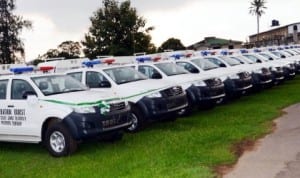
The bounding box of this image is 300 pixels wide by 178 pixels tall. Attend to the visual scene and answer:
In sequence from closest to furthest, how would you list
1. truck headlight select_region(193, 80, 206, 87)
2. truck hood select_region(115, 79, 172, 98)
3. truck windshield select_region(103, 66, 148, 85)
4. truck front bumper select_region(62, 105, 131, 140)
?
truck front bumper select_region(62, 105, 131, 140)
truck hood select_region(115, 79, 172, 98)
truck windshield select_region(103, 66, 148, 85)
truck headlight select_region(193, 80, 206, 87)

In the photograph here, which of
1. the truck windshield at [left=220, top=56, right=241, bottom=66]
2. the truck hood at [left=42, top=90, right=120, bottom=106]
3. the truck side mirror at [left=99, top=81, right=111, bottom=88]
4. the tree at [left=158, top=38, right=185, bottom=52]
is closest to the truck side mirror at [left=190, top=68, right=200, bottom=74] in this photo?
the truck windshield at [left=220, top=56, right=241, bottom=66]

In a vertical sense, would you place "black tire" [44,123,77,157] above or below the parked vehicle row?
below

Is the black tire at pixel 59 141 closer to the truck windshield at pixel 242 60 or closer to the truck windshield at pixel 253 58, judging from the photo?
the truck windshield at pixel 242 60

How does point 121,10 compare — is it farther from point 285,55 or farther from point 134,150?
point 134,150

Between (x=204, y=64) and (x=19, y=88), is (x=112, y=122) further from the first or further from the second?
(x=204, y=64)

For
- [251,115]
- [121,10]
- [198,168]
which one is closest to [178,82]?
[251,115]

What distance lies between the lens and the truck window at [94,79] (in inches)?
527

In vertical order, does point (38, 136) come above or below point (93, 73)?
below

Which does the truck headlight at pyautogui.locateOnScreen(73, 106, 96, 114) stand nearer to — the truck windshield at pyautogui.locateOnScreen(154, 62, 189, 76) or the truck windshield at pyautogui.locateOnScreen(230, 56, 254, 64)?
the truck windshield at pyautogui.locateOnScreen(154, 62, 189, 76)

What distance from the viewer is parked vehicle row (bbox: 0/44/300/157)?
33.6 ft

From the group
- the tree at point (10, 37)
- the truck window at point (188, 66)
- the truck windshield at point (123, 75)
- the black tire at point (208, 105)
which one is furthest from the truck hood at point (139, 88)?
the tree at point (10, 37)

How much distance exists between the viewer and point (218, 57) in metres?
19.4

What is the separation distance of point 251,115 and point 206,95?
1.44 meters

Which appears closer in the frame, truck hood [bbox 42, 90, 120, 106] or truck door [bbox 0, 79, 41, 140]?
truck hood [bbox 42, 90, 120, 106]
